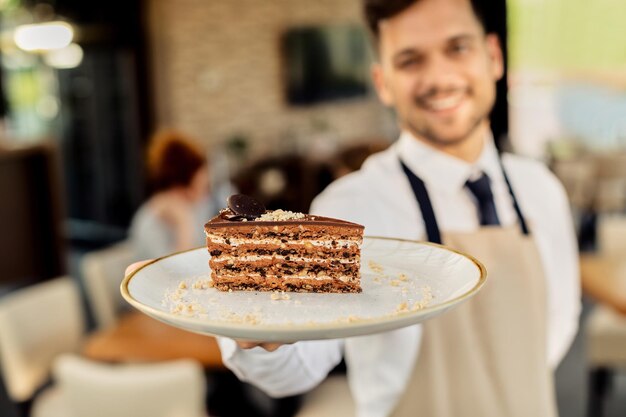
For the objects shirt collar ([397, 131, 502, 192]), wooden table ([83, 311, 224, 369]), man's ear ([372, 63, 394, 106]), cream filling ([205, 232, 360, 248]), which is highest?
man's ear ([372, 63, 394, 106])

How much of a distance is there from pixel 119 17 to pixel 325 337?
23.8ft

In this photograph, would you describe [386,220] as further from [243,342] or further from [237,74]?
[237,74]

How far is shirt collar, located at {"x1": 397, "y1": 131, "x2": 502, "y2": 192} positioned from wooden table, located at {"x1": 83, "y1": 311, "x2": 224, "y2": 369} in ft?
6.11

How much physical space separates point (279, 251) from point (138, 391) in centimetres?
157

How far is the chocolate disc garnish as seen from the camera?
2.90ft

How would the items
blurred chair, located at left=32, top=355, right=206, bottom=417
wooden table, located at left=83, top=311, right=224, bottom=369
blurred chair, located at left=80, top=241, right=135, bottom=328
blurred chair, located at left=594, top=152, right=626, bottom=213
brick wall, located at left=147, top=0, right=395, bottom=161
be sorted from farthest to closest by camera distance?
blurred chair, located at left=594, top=152, right=626, bottom=213 → brick wall, located at left=147, top=0, right=395, bottom=161 → blurred chair, located at left=80, top=241, right=135, bottom=328 → wooden table, located at left=83, top=311, right=224, bottom=369 → blurred chair, located at left=32, top=355, right=206, bottom=417

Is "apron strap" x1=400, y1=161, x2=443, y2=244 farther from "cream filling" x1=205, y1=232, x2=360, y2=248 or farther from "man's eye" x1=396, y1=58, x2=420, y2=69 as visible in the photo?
"cream filling" x1=205, y1=232, x2=360, y2=248

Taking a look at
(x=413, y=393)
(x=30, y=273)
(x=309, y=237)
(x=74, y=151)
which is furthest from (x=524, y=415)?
(x=74, y=151)

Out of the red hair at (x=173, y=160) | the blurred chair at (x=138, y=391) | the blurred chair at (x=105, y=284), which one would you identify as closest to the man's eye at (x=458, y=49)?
the blurred chair at (x=138, y=391)

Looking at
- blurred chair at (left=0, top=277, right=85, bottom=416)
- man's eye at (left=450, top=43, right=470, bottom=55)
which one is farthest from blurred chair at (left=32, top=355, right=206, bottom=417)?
man's eye at (left=450, top=43, right=470, bottom=55)

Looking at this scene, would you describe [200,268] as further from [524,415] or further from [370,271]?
[524,415]

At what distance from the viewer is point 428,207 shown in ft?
4.03

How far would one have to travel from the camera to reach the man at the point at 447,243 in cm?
113

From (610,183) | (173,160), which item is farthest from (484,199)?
(610,183)
